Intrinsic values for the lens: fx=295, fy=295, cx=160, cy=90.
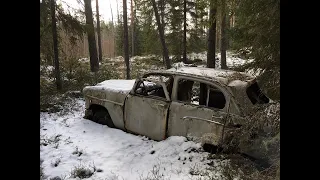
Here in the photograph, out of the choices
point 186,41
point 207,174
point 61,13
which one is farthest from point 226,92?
point 186,41

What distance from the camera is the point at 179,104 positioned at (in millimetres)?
5781

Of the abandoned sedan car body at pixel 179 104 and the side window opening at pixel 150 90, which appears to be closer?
the abandoned sedan car body at pixel 179 104

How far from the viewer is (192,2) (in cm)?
2222

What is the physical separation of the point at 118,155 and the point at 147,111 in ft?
3.56

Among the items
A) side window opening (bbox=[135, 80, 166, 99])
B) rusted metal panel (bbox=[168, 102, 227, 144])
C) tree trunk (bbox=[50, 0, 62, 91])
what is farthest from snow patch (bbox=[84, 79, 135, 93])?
tree trunk (bbox=[50, 0, 62, 91])

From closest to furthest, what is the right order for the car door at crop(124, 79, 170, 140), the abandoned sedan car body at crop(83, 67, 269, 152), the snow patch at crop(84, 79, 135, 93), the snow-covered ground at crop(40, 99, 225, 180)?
the snow-covered ground at crop(40, 99, 225, 180) → the abandoned sedan car body at crop(83, 67, 269, 152) → the car door at crop(124, 79, 170, 140) → the snow patch at crop(84, 79, 135, 93)

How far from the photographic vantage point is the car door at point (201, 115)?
17.4ft

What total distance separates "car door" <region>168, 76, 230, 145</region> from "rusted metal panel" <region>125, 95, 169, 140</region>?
0.19 m

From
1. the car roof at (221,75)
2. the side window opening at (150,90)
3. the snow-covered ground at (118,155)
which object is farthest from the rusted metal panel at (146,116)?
the car roof at (221,75)

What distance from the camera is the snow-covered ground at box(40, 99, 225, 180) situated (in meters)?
5.02

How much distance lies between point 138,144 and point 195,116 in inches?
57.2

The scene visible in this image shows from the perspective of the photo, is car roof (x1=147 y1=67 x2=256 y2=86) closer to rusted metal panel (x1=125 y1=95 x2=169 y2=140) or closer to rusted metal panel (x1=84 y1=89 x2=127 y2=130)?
rusted metal panel (x1=125 y1=95 x2=169 y2=140)

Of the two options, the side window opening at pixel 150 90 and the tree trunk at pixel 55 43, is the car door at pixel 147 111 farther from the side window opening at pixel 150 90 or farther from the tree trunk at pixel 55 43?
the tree trunk at pixel 55 43
